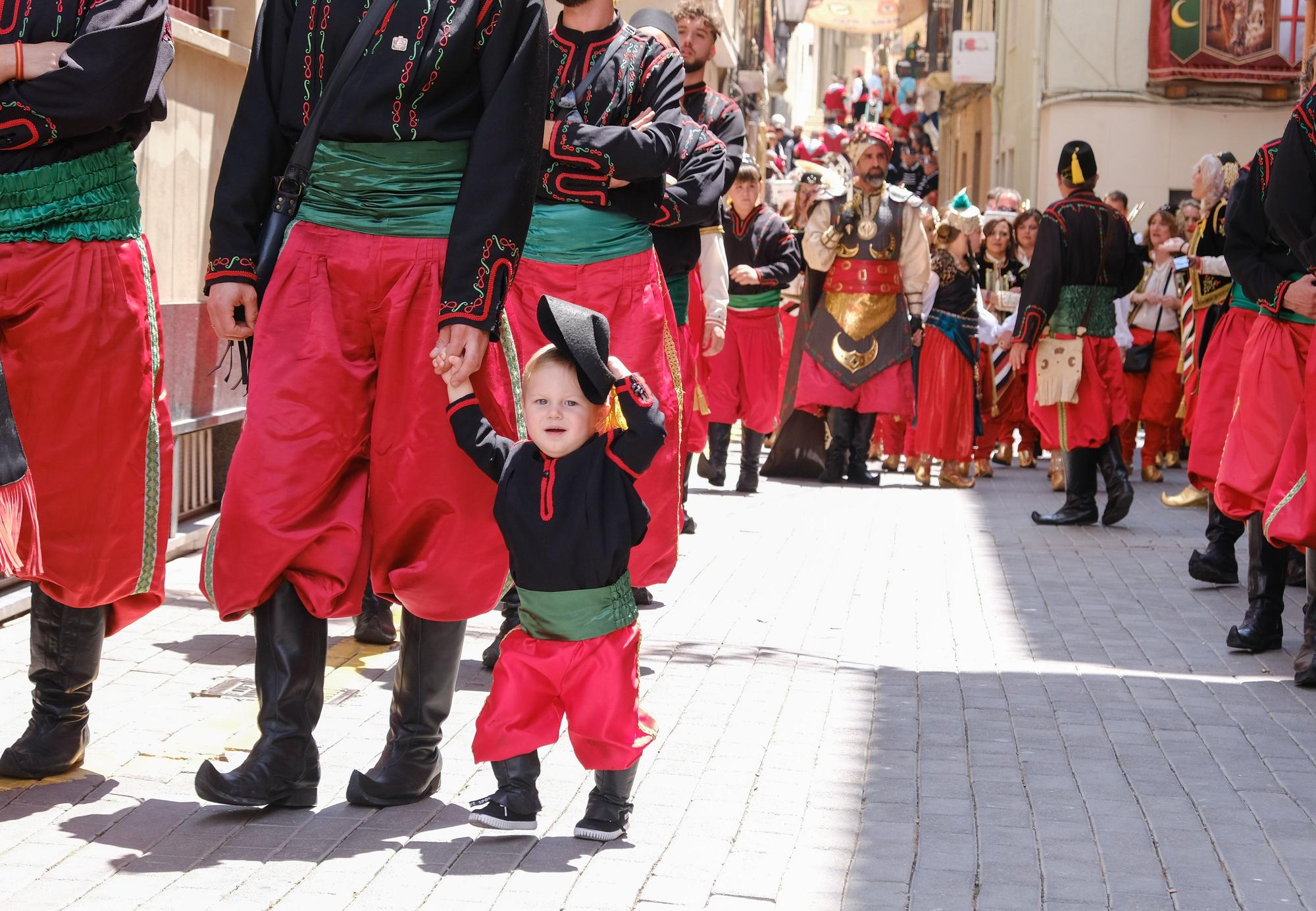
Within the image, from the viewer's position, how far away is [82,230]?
4465 mm

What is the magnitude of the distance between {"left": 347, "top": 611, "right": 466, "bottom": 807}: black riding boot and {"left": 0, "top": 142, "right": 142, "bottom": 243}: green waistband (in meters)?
1.18

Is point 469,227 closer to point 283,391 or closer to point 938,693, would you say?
point 283,391

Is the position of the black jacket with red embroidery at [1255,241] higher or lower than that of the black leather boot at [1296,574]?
higher

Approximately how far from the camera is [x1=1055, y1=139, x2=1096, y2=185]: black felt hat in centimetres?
1127

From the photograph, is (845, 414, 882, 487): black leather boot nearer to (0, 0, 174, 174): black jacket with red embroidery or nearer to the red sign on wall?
(0, 0, 174, 174): black jacket with red embroidery

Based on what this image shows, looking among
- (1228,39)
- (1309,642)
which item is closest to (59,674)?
(1309,642)

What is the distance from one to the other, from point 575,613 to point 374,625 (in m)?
2.36

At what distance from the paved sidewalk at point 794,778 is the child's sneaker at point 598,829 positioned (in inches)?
1.8

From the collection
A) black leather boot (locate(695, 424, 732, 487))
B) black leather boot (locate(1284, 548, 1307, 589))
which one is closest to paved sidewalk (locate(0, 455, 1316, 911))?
black leather boot (locate(1284, 548, 1307, 589))

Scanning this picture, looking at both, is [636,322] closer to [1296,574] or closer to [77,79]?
[77,79]

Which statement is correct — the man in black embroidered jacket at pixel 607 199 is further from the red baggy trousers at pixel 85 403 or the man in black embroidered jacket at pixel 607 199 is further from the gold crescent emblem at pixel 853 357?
the gold crescent emblem at pixel 853 357

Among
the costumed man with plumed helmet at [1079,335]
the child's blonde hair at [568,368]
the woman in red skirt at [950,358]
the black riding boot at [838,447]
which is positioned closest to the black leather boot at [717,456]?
the black riding boot at [838,447]

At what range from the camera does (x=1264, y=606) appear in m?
7.03

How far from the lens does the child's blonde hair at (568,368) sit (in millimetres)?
4141
